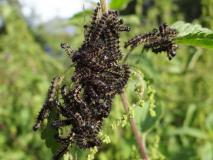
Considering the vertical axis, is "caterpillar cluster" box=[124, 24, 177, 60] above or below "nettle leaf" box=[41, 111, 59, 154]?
above

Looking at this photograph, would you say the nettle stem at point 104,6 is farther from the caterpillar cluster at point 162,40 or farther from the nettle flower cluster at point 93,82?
the caterpillar cluster at point 162,40

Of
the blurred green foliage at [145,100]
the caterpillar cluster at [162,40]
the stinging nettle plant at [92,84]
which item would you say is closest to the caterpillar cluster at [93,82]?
the stinging nettle plant at [92,84]

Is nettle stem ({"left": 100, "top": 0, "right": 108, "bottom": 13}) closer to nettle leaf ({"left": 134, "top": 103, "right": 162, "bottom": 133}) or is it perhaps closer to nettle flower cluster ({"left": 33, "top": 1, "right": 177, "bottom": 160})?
nettle flower cluster ({"left": 33, "top": 1, "right": 177, "bottom": 160})

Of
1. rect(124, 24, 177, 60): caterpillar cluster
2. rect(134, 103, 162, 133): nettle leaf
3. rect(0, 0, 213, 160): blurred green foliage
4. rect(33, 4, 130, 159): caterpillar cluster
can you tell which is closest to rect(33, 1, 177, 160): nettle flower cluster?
rect(33, 4, 130, 159): caterpillar cluster

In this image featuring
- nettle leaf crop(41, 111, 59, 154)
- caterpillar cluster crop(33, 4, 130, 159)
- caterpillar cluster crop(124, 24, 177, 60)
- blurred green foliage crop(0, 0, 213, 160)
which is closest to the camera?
caterpillar cluster crop(33, 4, 130, 159)

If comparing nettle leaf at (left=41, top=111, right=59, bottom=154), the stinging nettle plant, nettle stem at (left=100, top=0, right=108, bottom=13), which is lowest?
nettle leaf at (left=41, top=111, right=59, bottom=154)

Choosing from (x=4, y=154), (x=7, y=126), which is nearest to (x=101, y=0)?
(x=4, y=154)

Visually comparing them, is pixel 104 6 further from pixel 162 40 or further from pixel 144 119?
pixel 144 119
